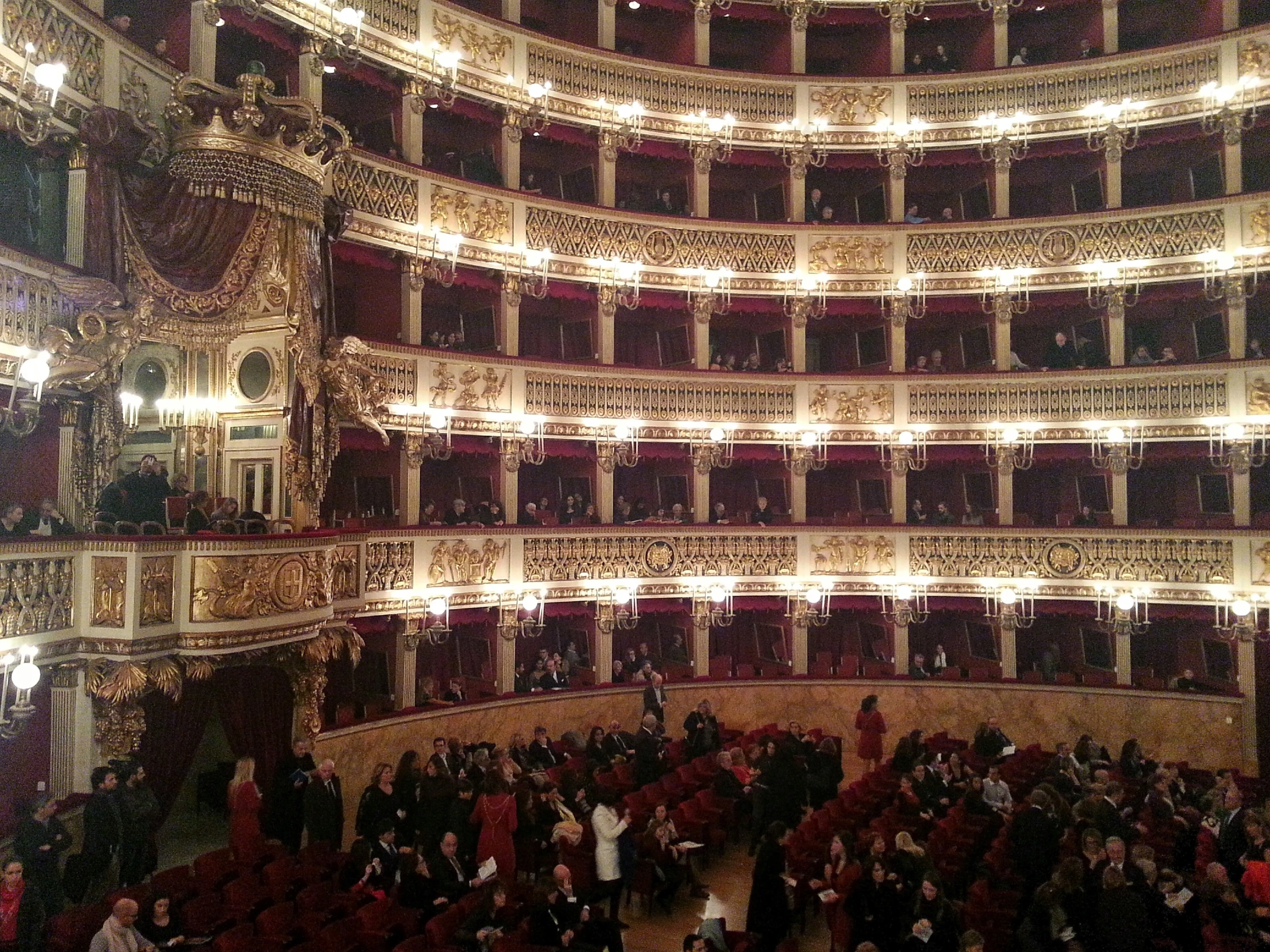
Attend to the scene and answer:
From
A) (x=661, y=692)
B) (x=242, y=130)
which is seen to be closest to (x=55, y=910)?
(x=242, y=130)

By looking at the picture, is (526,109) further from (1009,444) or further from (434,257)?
(1009,444)

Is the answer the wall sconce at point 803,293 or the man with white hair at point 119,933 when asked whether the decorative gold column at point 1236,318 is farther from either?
the man with white hair at point 119,933

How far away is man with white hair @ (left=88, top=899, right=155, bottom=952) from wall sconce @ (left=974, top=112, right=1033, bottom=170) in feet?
71.6

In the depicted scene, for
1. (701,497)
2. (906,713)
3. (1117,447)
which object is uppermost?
(1117,447)

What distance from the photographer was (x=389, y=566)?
16.7 meters

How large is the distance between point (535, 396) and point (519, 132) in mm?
5601

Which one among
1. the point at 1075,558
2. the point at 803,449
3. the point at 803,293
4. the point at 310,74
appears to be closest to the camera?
the point at 310,74

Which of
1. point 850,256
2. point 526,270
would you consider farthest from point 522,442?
point 850,256

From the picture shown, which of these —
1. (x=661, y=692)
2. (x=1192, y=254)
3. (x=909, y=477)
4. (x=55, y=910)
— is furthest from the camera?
(x=909, y=477)

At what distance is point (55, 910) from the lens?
934 cm

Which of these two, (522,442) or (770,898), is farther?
(522,442)

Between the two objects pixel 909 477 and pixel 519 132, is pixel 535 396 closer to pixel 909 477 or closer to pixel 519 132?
pixel 519 132

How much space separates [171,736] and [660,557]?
10834 millimetres

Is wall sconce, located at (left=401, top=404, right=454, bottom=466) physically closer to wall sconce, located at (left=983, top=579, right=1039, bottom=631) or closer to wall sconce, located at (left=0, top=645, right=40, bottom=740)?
wall sconce, located at (left=0, top=645, right=40, bottom=740)
